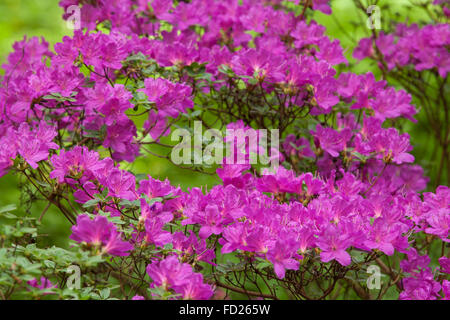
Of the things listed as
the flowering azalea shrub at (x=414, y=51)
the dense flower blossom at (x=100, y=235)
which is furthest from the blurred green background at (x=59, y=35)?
the dense flower blossom at (x=100, y=235)

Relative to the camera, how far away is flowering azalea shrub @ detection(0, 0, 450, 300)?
131 cm

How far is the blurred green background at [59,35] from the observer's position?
124 inches

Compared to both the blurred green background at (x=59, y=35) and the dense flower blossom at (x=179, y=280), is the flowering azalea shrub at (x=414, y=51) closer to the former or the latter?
the blurred green background at (x=59, y=35)

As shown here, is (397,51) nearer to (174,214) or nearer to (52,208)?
(174,214)

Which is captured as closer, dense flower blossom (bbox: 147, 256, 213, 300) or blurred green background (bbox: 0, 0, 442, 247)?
dense flower blossom (bbox: 147, 256, 213, 300)

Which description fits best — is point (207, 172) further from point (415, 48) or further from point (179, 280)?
point (415, 48)

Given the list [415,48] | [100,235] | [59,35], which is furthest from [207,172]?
[59,35]

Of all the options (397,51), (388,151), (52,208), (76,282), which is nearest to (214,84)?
(388,151)

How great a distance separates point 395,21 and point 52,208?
205 cm

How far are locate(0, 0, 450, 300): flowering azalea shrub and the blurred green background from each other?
0.90m

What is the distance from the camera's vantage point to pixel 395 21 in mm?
2756

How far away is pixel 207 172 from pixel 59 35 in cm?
238

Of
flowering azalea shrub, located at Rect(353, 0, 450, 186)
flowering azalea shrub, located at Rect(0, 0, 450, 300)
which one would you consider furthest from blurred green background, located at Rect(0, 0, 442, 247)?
flowering azalea shrub, located at Rect(0, 0, 450, 300)

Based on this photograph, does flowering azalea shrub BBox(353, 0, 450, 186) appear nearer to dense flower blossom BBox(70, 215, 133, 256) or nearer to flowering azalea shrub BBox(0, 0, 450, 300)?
flowering azalea shrub BBox(0, 0, 450, 300)
